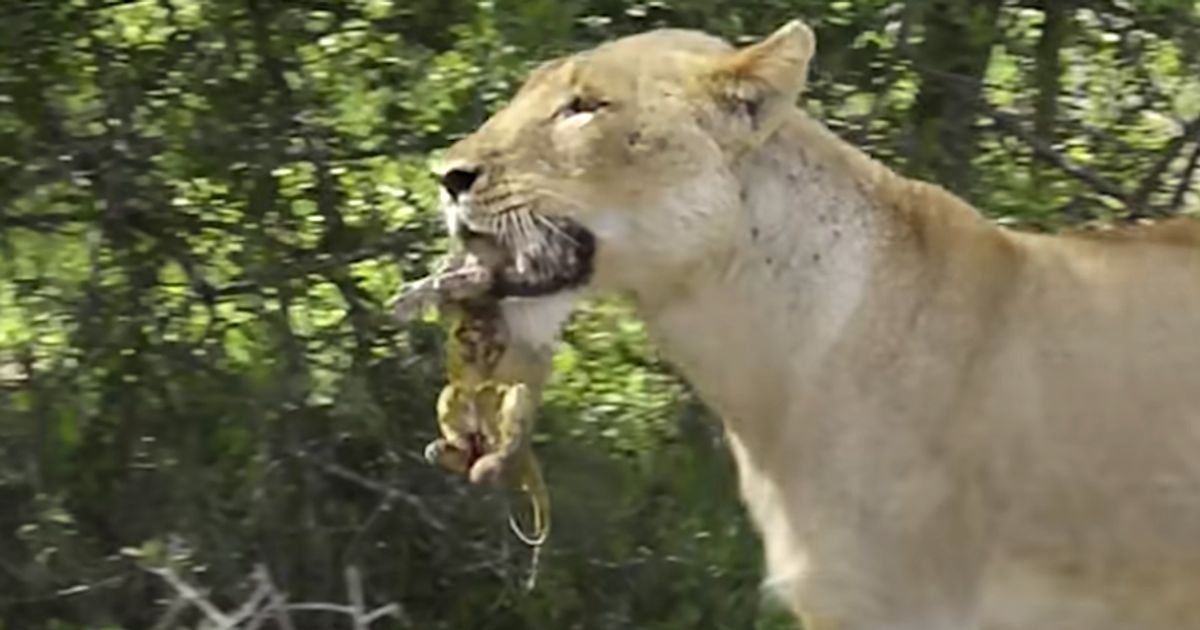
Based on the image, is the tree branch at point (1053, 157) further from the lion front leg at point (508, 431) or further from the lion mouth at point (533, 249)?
the lion mouth at point (533, 249)

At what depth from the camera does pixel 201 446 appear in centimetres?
580

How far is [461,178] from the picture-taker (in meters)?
4.09

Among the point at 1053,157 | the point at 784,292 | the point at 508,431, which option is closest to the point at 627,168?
the point at 784,292

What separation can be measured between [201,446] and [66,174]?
0.59 meters

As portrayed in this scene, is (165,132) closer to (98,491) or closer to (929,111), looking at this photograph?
(98,491)

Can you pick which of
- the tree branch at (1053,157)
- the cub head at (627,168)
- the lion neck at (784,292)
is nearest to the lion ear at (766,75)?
the cub head at (627,168)

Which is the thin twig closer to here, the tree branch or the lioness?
the tree branch

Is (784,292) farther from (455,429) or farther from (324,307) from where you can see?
(324,307)

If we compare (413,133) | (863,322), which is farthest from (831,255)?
(413,133)

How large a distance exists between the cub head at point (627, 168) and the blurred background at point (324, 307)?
49.5 inches

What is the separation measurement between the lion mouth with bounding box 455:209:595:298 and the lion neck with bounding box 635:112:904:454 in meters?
0.15

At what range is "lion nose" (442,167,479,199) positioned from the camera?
409cm

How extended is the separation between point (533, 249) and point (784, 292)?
41 cm

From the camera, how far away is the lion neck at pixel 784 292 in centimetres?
425
